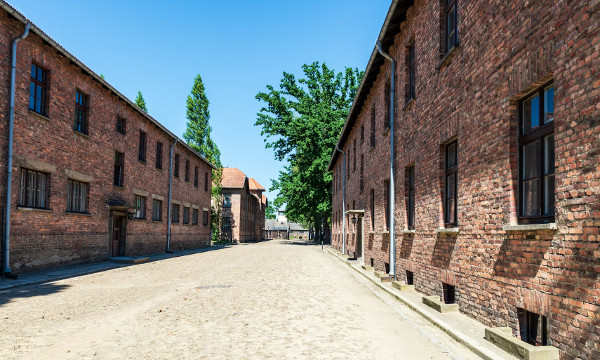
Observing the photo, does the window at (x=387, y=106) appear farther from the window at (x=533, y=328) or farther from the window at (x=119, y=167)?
the window at (x=119, y=167)

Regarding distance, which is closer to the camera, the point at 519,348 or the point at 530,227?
the point at 519,348

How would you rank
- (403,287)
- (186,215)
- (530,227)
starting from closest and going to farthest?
1. (530,227)
2. (403,287)
3. (186,215)

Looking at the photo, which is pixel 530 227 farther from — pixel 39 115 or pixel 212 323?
pixel 39 115

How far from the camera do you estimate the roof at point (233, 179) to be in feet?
201

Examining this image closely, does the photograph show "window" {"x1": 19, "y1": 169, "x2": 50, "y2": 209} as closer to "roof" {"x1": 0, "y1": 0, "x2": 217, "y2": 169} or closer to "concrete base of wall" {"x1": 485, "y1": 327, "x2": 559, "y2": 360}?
"roof" {"x1": 0, "y1": 0, "x2": 217, "y2": 169}

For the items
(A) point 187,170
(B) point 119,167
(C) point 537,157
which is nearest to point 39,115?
(B) point 119,167

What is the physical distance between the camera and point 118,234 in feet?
70.4

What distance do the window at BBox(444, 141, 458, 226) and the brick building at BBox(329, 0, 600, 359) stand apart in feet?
0.07

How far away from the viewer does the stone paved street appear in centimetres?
543

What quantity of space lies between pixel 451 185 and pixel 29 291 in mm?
9586

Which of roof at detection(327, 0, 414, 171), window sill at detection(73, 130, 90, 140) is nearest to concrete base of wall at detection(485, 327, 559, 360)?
roof at detection(327, 0, 414, 171)

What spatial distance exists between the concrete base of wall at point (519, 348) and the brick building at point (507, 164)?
0.13 meters

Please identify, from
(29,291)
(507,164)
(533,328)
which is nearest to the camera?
(533,328)

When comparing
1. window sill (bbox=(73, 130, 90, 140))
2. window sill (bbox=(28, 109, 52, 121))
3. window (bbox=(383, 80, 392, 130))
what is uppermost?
window (bbox=(383, 80, 392, 130))
